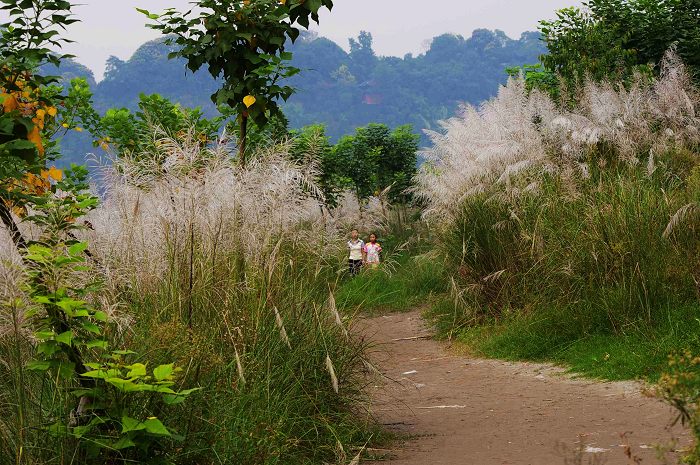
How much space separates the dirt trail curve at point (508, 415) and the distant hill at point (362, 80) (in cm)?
8984

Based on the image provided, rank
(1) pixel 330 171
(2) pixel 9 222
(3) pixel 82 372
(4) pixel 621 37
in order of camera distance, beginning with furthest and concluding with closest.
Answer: (1) pixel 330 171
(4) pixel 621 37
(2) pixel 9 222
(3) pixel 82 372

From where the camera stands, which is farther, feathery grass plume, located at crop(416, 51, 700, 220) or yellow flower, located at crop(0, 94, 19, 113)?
feathery grass plume, located at crop(416, 51, 700, 220)

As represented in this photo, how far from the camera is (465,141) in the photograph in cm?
1238

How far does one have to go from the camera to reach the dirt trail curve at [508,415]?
5434 mm

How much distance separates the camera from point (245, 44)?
25.0 ft

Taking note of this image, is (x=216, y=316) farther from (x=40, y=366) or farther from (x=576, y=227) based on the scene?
(x=576, y=227)

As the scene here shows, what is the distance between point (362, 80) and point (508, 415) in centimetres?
10735

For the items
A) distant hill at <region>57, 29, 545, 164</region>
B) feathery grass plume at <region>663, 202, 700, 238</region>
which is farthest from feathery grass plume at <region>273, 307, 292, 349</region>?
distant hill at <region>57, 29, 545, 164</region>

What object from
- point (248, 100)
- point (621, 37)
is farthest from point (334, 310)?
point (621, 37)

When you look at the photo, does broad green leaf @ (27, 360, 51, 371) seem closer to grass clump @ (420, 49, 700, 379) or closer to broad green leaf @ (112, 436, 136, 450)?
broad green leaf @ (112, 436, 136, 450)

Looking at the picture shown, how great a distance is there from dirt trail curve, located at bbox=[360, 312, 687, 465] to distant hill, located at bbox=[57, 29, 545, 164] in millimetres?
89837

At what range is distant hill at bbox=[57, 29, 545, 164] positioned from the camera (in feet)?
327

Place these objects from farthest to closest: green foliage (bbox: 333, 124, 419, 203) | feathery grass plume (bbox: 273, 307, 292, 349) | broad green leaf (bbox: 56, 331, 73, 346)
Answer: green foliage (bbox: 333, 124, 419, 203) < feathery grass plume (bbox: 273, 307, 292, 349) < broad green leaf (bbox: 56, 331, 73, 346)

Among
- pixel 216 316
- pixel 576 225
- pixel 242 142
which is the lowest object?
pixel 576 225
